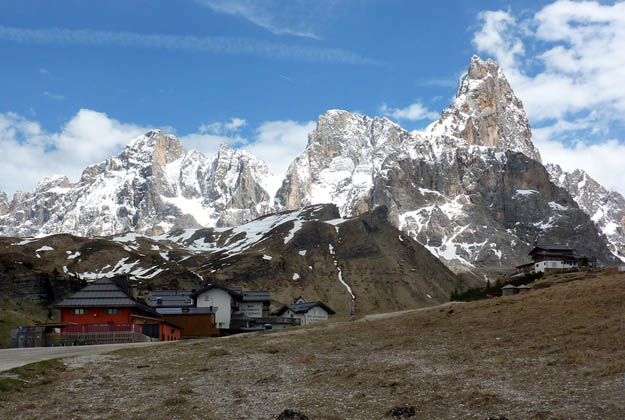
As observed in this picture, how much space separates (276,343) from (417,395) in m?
21.4

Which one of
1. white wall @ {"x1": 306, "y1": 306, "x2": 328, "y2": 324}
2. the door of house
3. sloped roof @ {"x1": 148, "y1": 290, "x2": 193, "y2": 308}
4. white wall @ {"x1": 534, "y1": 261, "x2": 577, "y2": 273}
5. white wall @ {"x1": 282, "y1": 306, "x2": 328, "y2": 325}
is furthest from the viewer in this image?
white wall @ {"x1": 534, "y1": 261, "x2": 577, "y2": 273}

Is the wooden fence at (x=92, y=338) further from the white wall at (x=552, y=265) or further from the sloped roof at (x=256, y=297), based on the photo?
the white wall at (x=552, y=265)

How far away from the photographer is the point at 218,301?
111m

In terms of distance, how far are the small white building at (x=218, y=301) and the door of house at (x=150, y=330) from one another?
35504 mm

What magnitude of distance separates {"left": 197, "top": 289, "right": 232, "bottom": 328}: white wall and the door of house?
36.1m

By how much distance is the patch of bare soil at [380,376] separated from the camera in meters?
21.8

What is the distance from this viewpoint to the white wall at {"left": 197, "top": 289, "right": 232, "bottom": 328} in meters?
110

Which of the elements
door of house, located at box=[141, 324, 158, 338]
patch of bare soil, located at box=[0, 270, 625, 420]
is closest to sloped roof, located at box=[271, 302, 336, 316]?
door of house, located at box=[141, 324, 158, 338]

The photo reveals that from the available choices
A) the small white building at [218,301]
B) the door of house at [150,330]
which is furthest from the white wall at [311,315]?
the door of house at [150,330]

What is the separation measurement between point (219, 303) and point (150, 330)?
1502 inches

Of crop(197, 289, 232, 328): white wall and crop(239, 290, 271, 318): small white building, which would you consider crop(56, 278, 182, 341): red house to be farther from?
crop(239, 290, 271, 318): small white building

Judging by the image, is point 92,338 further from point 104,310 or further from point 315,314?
point 315,314

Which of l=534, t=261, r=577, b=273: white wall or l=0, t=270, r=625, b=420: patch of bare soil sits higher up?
l=534, t=261, r=577, b=273: white wall

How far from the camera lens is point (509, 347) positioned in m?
32.8
